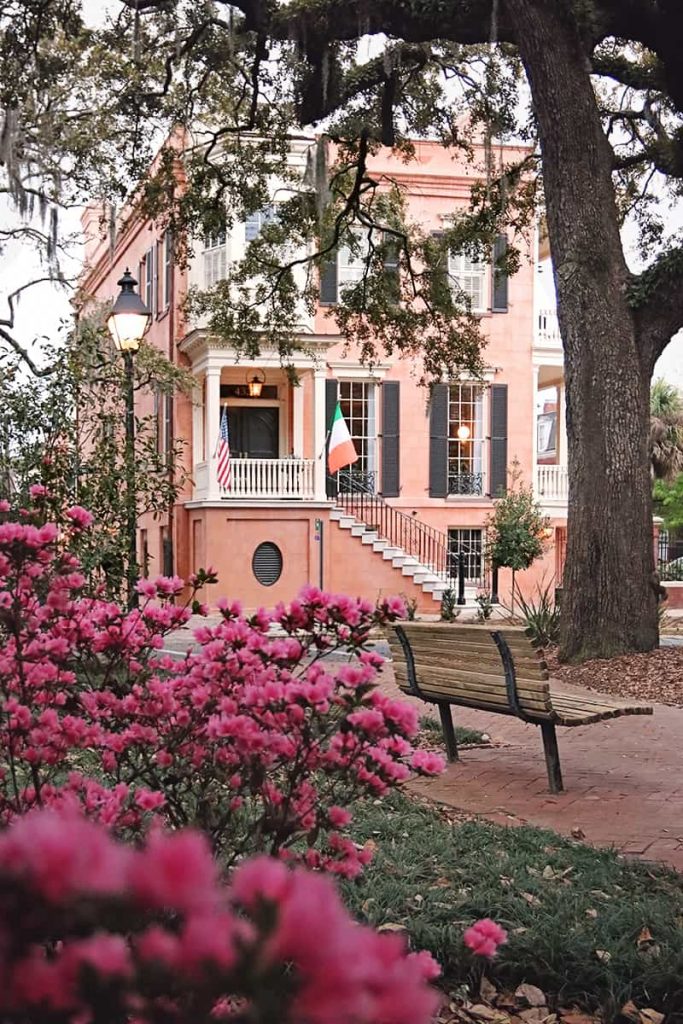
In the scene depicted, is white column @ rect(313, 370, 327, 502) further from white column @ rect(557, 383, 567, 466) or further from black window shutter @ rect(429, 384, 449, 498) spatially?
white column @ rect(557, 383, 567, 466)

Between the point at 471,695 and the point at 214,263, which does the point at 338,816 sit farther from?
the point at 214,263

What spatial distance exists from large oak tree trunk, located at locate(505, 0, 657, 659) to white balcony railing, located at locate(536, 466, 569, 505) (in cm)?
1474

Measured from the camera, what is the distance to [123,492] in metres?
10.3

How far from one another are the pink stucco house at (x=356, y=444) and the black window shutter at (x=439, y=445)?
0.11ft

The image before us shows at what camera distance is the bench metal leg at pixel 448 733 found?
749cm

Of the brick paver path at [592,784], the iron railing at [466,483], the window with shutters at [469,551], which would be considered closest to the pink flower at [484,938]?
the brick paver path at [592,784]

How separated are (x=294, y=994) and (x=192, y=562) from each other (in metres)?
24.6

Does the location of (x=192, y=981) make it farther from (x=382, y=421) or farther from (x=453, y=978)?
(x=382, y=421)

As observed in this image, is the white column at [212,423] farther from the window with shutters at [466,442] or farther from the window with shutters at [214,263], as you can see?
the window with shutters at [466,442]

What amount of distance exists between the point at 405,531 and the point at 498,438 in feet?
11.3

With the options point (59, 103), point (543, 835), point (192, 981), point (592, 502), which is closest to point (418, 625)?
point (543, 835)

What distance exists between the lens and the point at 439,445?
26750 millimetres

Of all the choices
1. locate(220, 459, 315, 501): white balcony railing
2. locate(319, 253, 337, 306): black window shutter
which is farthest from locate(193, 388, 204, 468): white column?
locate(319, 253, 337, 306): black window shutter

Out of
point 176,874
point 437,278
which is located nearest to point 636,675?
point 437,278
